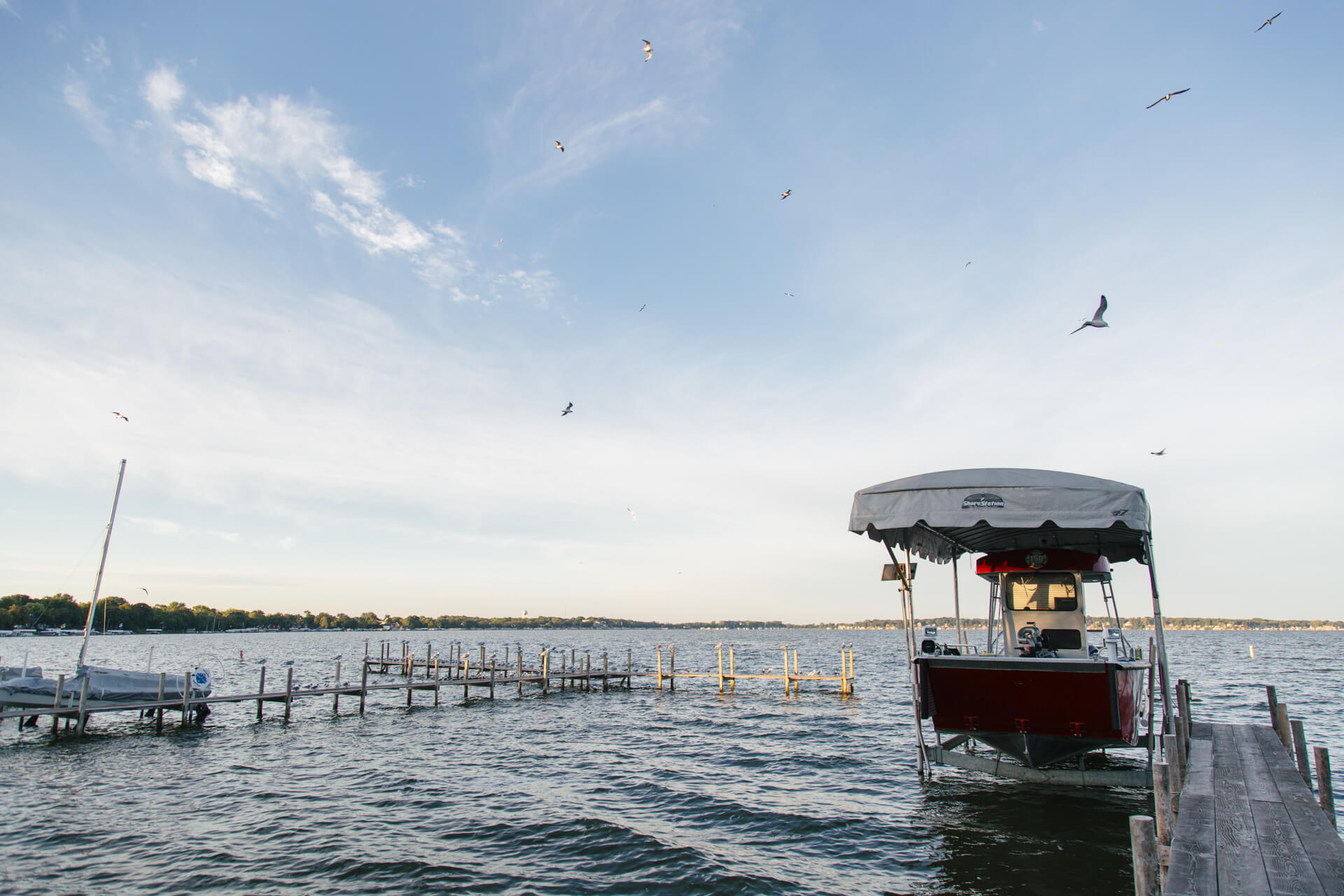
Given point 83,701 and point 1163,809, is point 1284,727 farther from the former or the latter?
point 83,701

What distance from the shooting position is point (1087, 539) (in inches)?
624

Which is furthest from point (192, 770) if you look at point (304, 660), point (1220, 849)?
point (304, 660)

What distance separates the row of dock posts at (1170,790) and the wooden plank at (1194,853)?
91 millimetres

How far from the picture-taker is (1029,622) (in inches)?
630

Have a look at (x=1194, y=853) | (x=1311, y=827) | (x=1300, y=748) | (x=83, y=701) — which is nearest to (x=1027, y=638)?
(x=1300, y=748)

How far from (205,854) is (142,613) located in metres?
204

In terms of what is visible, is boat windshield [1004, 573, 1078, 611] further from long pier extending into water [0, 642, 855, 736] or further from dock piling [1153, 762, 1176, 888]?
long pier extending into water [0, 642, 855, 736]

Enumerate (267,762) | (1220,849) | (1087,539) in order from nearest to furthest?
(1220,849) → (1087,539) → (267,762)

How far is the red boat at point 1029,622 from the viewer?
39.3 feet

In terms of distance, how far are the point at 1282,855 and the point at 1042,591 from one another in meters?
9.69

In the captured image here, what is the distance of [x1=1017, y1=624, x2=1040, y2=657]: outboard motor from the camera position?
15078mm

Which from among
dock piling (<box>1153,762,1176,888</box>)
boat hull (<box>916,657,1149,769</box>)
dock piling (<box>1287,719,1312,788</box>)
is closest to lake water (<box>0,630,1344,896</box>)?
boat hull (<box>916,657,1149,769</box>)

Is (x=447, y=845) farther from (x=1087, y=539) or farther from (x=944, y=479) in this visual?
(x=1087, y=539)

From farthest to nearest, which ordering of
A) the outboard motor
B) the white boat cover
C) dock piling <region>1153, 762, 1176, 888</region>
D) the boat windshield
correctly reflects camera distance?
the white boat cover
the boat windshield
the outboard motor
dock piling <region>1153, 762, 1176, 888</region>
